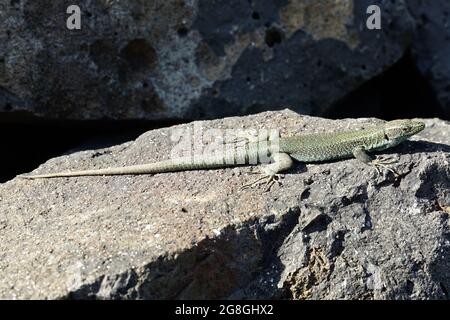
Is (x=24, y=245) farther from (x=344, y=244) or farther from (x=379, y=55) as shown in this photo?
(x=379, y=55)

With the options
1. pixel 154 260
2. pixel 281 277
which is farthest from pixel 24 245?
pixel 281 277

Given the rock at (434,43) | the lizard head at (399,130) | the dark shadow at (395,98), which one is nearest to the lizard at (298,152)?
→ the lizard head at (399,130)

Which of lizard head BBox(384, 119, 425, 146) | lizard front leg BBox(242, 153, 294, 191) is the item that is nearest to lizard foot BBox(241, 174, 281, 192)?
lizard front leg BBox(242, 153, 294, 191)

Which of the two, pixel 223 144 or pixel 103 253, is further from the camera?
pixel 223 144

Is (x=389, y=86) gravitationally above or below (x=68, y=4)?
below

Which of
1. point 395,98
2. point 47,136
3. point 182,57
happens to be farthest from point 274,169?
point 395,98

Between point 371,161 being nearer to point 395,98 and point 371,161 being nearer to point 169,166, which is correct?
point 169,166

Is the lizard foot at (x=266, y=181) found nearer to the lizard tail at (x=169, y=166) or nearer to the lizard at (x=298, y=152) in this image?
the lizard at (x=298, y=152)

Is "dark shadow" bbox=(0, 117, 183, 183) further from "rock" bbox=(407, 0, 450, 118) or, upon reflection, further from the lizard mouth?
"rock" bbox=(407, 0, 450, 118)
